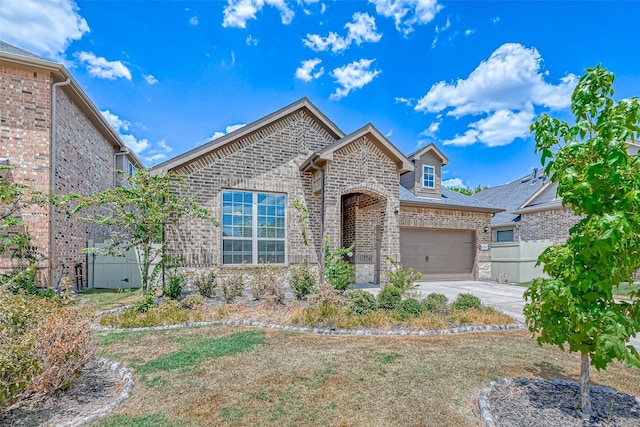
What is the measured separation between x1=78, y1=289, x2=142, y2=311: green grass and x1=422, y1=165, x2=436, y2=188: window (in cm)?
1253

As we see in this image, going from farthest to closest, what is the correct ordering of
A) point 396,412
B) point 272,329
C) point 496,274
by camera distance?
1. point 496,274
2. point 272,329
3. point 396,412

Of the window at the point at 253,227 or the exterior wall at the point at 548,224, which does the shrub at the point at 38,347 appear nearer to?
the window at the point at 253,227

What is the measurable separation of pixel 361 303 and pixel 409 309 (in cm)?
108

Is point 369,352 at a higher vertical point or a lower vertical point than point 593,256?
lower

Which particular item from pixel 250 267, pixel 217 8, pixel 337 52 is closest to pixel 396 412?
pixel 250 267

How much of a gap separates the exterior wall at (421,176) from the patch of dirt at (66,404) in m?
13.5

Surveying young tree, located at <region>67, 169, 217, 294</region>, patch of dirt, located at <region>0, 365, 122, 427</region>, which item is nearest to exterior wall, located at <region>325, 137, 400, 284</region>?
young tree, located at <region>67, 169, 217, 294</region>

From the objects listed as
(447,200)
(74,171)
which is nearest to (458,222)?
(447,200)

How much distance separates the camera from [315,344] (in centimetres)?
543

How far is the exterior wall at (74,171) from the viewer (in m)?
10.1

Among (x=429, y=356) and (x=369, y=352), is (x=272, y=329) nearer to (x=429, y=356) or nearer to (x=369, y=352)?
(x=369, y=352)

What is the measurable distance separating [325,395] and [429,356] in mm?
2060

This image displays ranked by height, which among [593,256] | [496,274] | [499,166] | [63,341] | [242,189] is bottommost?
[496,274]

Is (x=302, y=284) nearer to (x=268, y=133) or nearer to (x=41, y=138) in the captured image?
(x=268, y=133)
